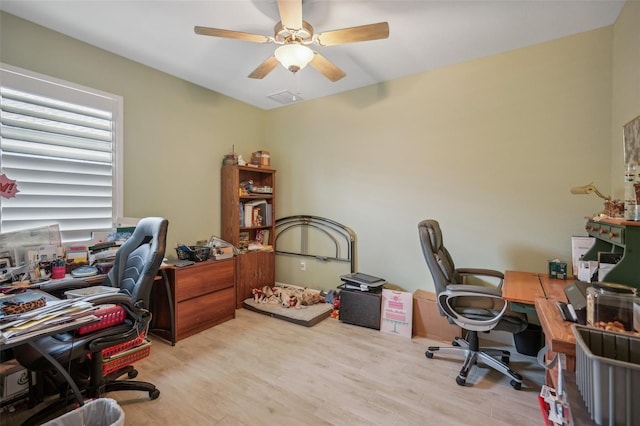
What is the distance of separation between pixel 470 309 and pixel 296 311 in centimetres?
180

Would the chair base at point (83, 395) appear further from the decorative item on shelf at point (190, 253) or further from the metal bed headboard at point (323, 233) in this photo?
the metal bed headboard at point (323, 233)

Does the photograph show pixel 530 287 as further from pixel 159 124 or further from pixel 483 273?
pixel 159 124

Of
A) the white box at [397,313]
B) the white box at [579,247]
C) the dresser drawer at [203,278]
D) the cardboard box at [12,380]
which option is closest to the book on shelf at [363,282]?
the white box at [397,313]

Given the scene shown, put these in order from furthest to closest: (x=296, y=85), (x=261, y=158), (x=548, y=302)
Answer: (x=261, y=158), (x=296, y=85), (x=548, y=302)

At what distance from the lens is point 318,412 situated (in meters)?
1.74

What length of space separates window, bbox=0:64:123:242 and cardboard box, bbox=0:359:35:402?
1015 mm

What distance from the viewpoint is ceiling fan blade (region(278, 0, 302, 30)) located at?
Answer: 5.40ft

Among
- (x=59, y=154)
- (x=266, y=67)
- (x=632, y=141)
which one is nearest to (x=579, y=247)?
(x=632, y=141)

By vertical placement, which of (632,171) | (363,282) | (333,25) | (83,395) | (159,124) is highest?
(333,25)

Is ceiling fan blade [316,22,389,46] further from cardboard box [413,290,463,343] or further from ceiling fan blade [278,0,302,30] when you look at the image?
cardboard box [413,290,463,343]

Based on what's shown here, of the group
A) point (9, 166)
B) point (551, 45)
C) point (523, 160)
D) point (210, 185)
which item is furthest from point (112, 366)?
point (551, 45)

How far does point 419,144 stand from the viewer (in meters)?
3.03

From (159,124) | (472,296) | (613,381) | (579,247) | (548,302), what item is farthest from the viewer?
(159,124)

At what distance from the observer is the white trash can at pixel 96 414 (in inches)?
51.9
